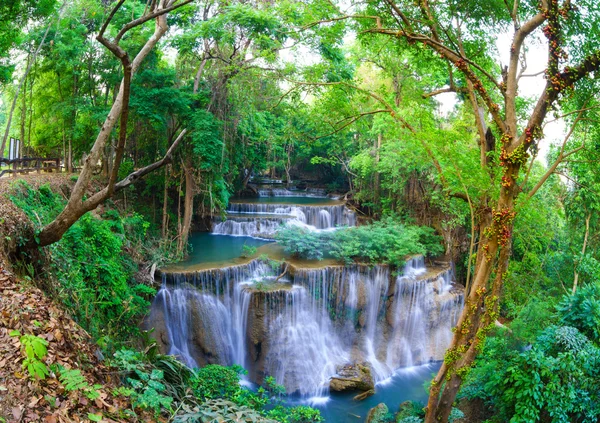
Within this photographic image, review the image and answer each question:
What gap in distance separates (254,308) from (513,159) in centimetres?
708

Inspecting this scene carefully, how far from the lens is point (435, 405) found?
245 inches

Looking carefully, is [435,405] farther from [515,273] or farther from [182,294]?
[515,273]

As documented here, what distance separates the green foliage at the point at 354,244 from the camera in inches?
478

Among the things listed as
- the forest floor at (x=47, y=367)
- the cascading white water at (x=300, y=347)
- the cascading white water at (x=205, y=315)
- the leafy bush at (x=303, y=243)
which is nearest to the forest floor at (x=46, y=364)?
the forest floor at (x=47, y=367)

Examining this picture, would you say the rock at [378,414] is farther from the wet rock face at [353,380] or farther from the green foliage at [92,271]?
the green foliage at [92,271]

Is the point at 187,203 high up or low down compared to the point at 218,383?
up

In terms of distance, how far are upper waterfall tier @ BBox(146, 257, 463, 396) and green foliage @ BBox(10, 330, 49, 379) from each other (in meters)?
7.17

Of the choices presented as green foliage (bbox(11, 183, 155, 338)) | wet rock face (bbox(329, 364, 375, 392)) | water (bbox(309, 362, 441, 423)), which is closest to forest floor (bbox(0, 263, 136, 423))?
green foliage (bbox(11, 183, 155, 338))

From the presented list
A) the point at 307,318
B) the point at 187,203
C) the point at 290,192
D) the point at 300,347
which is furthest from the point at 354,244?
the point at 290,192

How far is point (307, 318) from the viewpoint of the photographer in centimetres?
1110

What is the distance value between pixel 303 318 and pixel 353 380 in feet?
6.44

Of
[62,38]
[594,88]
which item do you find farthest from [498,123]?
[62,38]

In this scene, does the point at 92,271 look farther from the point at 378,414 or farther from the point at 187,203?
the point at 378,414

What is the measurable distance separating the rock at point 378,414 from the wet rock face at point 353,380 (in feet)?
3.18
